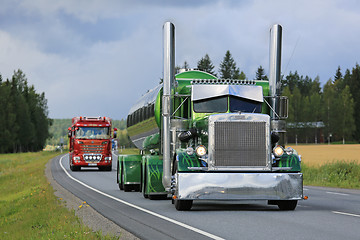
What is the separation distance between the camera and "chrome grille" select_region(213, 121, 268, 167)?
13.4m

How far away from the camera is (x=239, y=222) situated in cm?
1180

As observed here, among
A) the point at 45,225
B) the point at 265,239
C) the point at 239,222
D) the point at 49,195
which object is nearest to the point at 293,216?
the point at 239,222

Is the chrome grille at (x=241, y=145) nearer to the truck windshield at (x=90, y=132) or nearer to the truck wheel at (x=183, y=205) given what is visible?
the truck wheel at (x=183, y=205)

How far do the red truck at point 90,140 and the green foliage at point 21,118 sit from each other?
91.5m

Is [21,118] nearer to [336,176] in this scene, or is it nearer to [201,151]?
[336,176]

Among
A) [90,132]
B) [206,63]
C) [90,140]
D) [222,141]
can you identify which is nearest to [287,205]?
[222,141]

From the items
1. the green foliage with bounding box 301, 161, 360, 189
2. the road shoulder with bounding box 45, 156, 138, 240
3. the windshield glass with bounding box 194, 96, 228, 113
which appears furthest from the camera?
the green foliage with bounding box 301, 161, 360, 189

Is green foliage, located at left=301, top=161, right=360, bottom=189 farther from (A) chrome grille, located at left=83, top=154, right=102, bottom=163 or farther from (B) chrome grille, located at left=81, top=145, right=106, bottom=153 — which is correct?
(A) chrome grille, located at left=83, top=154, right=102, bottom=163

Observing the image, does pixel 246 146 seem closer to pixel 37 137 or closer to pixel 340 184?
pixel 340 184

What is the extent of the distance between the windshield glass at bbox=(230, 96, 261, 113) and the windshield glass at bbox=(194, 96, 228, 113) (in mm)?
173

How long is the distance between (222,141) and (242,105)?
6.37 ft

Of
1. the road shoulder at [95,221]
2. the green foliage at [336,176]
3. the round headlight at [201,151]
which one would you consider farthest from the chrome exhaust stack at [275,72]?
the green foliage at [336,176]

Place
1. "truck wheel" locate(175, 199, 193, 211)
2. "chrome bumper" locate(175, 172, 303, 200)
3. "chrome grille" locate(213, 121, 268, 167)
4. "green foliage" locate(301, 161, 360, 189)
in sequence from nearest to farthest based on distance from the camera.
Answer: "chrome bumper" locate(175, 172, 303, 200)
"chrome grille" locate(213, 121, 268, 167)
"truck wheel" locate(175, 199, 193, 211)
"green foliage" locate(301, 161, 360, 189)

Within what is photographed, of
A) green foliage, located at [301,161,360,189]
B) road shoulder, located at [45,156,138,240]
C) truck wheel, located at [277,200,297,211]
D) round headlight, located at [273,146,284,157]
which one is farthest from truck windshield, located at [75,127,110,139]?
round headlight, located at [273,146,284,157]
